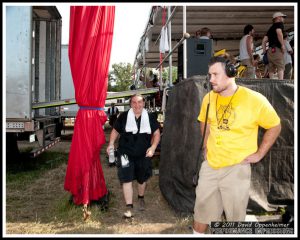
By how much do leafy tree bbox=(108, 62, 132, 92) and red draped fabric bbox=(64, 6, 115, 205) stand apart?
6202 centimetres

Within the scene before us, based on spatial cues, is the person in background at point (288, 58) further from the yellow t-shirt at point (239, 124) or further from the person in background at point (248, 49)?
the yellow t-shirt at point (239, 124)

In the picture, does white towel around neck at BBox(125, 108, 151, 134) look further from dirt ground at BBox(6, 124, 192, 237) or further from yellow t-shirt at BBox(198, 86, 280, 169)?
yellow t-shirt at BBox(198, 86, 280, 169)

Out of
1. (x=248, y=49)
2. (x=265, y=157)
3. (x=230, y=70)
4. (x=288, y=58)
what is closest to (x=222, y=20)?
(x=248, y=49)

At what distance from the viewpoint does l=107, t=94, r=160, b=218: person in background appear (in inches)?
184

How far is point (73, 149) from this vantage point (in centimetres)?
459

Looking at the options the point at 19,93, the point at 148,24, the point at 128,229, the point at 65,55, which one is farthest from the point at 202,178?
the point at 65,55

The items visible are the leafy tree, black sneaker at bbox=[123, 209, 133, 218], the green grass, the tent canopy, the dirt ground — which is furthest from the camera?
the leafy tree

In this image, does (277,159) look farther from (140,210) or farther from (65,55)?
(65,55)

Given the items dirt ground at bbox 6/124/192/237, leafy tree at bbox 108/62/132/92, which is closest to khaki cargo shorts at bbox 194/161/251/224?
dirt ground at bbox 6/124/192/237

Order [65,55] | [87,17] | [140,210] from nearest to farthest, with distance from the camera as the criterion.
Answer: [87,17] → [140,210] → [65,55]

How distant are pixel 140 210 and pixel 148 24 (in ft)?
17.7

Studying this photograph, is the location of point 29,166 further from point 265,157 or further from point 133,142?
point 265,157

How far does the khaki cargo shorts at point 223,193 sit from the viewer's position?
290cm

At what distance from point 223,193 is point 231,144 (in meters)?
0.47
